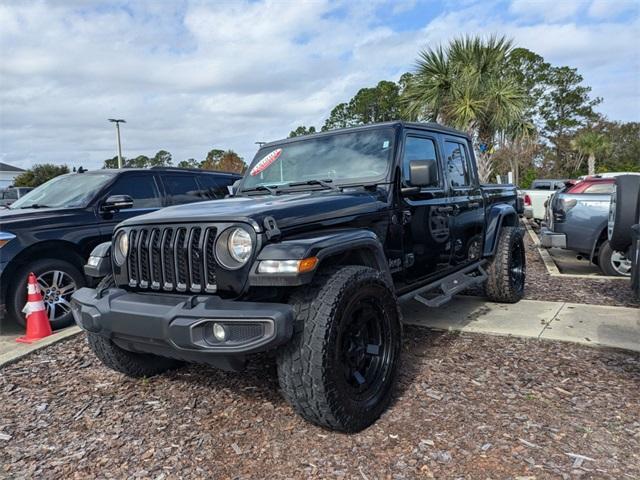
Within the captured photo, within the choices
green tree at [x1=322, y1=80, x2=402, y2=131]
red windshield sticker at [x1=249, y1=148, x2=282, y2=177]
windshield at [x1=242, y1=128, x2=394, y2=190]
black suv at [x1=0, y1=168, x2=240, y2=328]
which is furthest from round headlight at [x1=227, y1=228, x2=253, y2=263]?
green tree at [x1=322, y1=80, x2=402, y2=131]

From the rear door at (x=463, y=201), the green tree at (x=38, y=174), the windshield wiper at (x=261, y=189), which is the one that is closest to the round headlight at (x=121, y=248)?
the windshield wiper at (x=261, y=189)

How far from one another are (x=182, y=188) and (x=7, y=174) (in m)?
66.0

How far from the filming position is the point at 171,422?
9.61 ft

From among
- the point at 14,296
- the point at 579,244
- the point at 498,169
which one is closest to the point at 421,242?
the point at 14,296

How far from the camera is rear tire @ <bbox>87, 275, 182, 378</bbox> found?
3.28m

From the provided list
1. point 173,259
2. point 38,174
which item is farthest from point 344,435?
point 38,174

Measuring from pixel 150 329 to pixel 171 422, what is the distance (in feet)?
2.63

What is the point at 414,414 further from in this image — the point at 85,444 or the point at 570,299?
the point at 570,299

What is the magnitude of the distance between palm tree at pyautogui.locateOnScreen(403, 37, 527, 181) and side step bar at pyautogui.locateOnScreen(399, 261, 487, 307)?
10.6 metres

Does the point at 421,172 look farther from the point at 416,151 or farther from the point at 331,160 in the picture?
the point at 331,160

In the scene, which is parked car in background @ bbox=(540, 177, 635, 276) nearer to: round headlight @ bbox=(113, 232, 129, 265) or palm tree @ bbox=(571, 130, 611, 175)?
round headlight @ bbox=(113, 232, 129, 265)

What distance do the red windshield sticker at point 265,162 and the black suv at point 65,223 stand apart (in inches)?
76.7

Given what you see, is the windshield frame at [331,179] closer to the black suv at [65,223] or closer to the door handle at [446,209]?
the door handle at [446,209]

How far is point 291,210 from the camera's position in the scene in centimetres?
278
